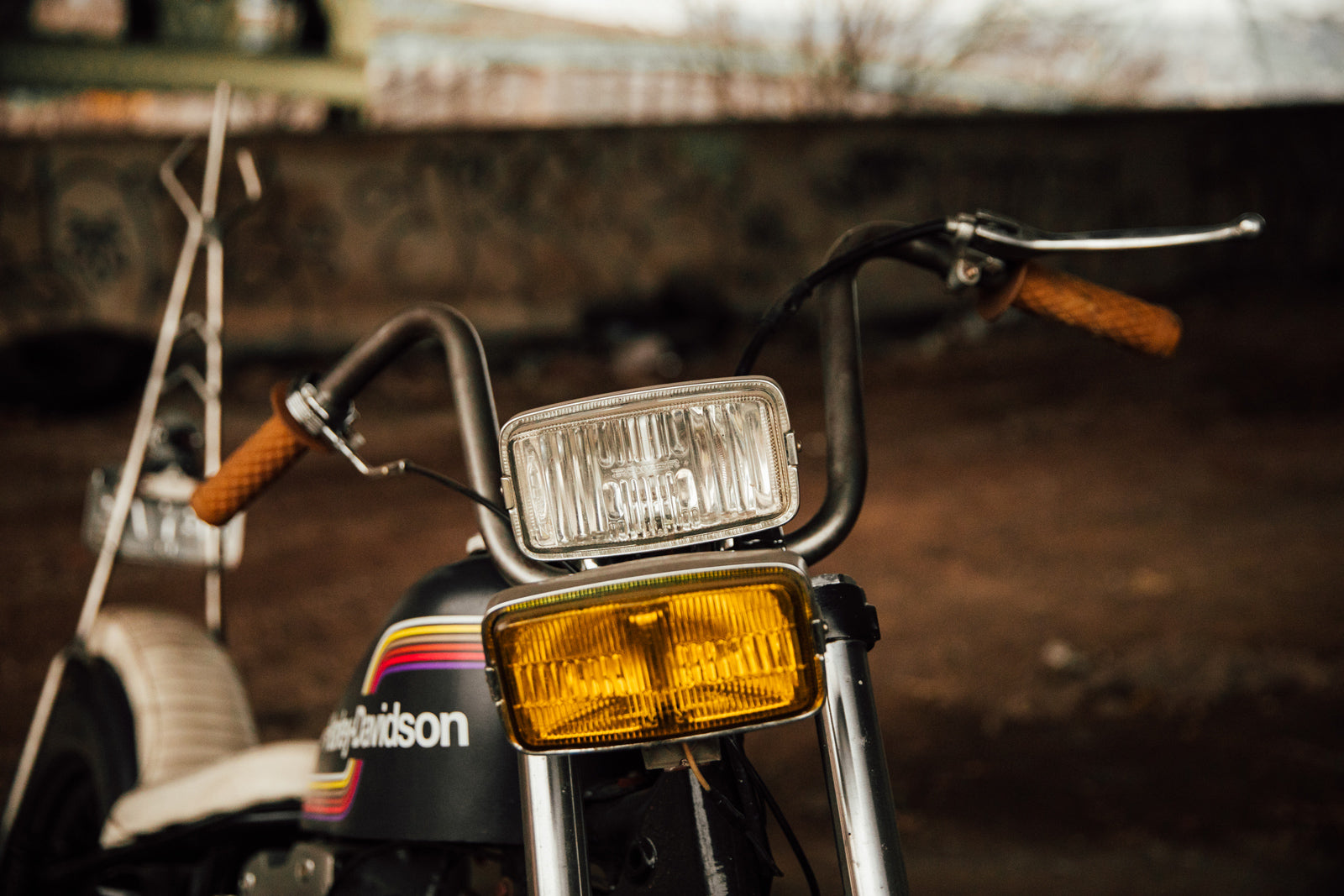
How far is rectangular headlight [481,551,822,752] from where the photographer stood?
0.90 m

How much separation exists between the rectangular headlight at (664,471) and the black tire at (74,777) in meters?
1.36

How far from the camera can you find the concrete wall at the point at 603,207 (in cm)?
879

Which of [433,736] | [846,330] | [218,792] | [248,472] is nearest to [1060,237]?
A: [846,330]

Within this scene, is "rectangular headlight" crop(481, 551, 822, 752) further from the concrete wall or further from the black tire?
the concrete wall

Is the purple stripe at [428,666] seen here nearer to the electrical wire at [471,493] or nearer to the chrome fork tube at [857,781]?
the electrical wire at [471,493]

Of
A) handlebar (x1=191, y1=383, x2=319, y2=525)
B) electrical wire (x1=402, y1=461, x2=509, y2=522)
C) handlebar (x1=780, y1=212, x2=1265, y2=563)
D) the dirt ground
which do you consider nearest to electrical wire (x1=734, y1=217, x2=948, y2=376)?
handlebar (x1=780, y1=212, x2=1265, y2=563)

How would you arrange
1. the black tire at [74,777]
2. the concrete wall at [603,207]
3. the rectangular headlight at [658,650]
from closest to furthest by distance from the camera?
the rectangular headlight at [658,650] → the black tire at [74,777] → the concrete wall at [603,207]

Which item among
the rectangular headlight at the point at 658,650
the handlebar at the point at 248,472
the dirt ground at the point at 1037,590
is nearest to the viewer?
the rectangular headlight at the point at 658,650

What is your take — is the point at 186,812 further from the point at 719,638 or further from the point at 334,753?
the point at 719,638

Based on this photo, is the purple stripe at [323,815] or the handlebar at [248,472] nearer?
the purple stripe at [323,815]

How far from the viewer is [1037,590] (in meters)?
4.55

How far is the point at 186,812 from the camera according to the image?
163cm

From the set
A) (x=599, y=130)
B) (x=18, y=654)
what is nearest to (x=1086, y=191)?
(x=599, y=130)

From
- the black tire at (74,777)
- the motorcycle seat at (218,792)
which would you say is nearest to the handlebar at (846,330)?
the motorcycle seat at (218,792)
